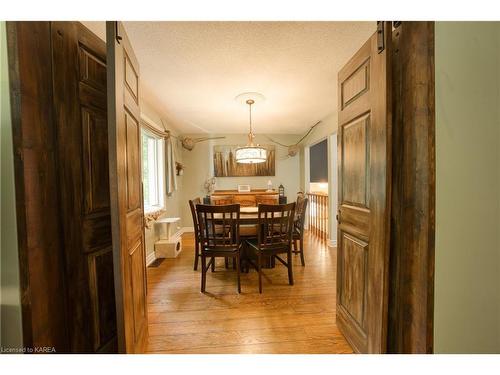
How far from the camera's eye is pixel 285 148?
17.3 ft

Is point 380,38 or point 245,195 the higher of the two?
point 380,38

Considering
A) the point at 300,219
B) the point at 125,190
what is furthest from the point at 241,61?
the point at 300,219

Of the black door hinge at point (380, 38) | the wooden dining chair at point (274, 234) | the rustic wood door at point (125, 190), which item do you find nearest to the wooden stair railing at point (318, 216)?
the wooden dining chair at point (274, 234)

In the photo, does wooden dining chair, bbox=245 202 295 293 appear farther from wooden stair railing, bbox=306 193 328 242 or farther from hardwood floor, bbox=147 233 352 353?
wooden stair railing, bbox=306 193 328 242

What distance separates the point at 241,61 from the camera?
1.98 m

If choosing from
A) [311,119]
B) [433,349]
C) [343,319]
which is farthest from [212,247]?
[311,119]

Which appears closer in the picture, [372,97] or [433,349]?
[433,349]

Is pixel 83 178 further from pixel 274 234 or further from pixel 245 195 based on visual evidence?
pixel 245 195

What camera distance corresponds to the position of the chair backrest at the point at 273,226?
6.93 feet

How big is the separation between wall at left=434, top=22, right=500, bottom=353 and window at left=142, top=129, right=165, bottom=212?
3.67 meters

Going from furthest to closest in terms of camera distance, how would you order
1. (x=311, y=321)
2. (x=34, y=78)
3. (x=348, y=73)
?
1. (x=311, y=321)
2. (x=348, y=73)
3. (x=34, y=78)

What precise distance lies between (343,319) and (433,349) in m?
0.60

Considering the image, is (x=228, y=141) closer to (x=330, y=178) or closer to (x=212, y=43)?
(x=330, y=178)

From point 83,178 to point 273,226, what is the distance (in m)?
1.71
